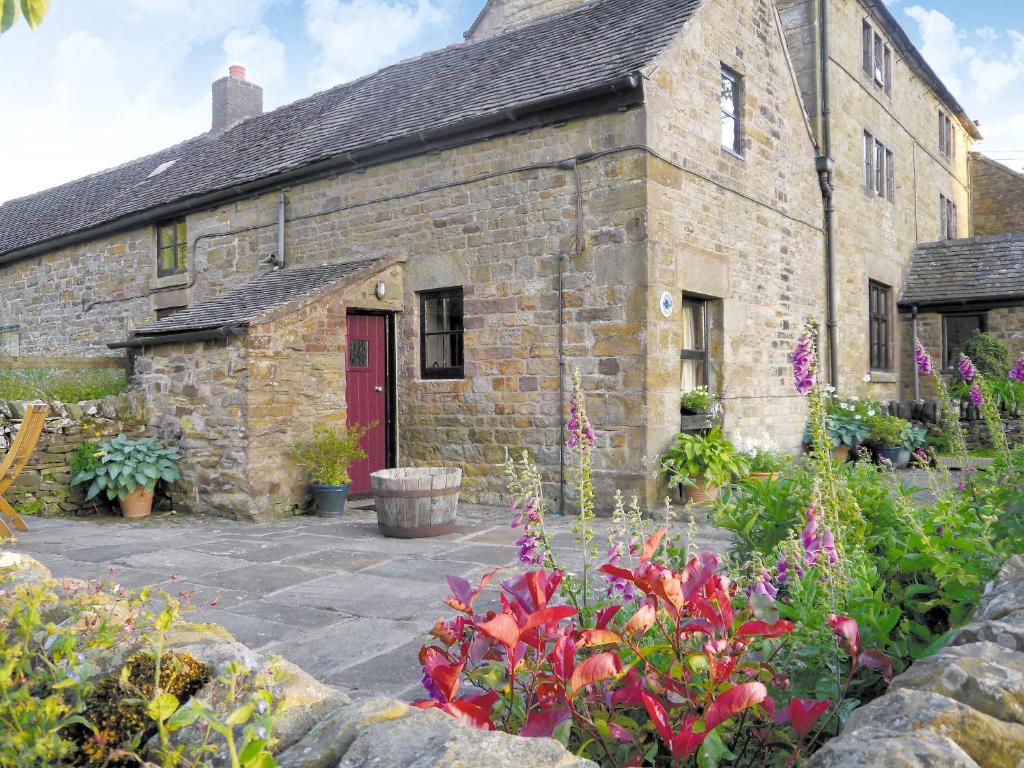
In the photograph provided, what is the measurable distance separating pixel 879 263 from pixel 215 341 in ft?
38.6

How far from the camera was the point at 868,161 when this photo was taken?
47.5 feet

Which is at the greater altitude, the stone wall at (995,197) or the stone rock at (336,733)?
the stone wall at (995,197)

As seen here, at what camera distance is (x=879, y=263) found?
14.5 m

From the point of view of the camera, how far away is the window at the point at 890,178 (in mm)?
15477

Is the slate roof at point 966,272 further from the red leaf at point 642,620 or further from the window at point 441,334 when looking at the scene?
the red leaf at point 642,620

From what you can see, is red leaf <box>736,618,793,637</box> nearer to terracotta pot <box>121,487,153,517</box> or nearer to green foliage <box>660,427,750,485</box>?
green foliage <box>660,427,750,485</box>

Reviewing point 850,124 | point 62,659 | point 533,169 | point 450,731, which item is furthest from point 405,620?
point 850,124

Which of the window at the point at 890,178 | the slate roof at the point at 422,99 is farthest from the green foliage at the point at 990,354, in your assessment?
the slate roof at the point at 422,99

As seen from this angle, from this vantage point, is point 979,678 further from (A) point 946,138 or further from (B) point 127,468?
(A) point 946,138

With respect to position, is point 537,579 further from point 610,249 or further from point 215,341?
point 215,341

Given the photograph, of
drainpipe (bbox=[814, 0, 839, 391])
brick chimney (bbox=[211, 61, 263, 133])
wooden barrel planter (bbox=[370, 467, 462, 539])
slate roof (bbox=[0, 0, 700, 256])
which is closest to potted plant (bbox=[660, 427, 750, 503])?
wooden barrel planter (bbox=[370, 467, 462, 539])

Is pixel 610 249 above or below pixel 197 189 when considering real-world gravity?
below

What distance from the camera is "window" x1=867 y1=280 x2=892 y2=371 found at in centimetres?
1464

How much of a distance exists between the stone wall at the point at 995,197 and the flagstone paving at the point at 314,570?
1990 cm
